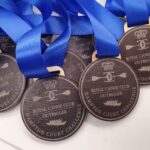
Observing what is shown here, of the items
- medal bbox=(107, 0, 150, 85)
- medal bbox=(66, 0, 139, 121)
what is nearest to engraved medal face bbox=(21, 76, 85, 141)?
medal bbox=(66, 0, 139, 121)

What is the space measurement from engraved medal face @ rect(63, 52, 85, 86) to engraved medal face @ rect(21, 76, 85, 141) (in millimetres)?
24

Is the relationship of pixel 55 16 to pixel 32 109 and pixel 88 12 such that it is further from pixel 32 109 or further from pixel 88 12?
pixel 32 109

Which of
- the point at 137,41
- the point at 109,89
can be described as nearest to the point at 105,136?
the point at 109,89

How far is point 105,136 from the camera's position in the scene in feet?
2.25

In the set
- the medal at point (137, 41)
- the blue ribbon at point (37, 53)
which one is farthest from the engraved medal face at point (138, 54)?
the blue ribbon at point (37, 53)

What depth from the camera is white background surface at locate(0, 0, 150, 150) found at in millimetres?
684

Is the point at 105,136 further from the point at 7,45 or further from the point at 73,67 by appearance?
the point at 7,45

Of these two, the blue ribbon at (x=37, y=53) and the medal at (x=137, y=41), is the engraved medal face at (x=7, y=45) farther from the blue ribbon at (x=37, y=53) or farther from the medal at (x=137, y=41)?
the medal at (x=137, y=41)

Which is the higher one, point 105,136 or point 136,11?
point 136,11

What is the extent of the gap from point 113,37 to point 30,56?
0.16 metres

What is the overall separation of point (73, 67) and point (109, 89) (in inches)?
3.3

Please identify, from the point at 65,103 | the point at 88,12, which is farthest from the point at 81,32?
the point at 65,103

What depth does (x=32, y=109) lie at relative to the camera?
0.68m

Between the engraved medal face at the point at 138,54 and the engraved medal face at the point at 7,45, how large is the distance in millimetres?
220
